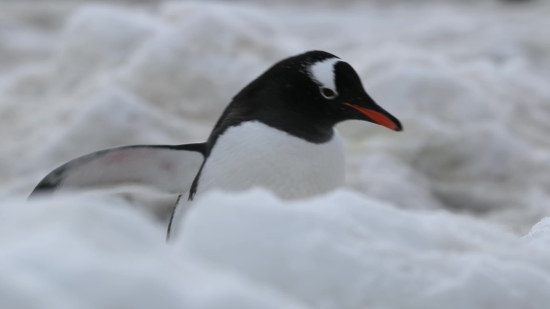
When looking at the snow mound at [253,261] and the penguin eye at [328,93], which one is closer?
the snow mound at [253,261]

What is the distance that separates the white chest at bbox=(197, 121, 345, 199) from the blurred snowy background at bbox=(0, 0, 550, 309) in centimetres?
36

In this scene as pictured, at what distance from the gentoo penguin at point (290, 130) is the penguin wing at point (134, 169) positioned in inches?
2.0

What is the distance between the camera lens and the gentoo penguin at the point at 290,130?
1178mm

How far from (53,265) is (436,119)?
2529 millimetres

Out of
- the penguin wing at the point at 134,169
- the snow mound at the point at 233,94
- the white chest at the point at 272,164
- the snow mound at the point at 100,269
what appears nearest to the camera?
the snow mound at the point at 100,269

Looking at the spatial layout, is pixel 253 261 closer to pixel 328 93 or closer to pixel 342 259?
pixel 342 259

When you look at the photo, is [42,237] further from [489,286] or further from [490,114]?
[490,114]

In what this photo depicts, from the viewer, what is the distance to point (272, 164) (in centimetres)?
118

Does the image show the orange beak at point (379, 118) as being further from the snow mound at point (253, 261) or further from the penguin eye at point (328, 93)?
the snow mound at point (253, 261)

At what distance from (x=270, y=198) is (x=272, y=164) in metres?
0.52

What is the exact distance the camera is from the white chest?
1.17m

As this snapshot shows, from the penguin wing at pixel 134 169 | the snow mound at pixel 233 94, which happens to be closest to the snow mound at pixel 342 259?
the penguin wing at pixel 134 169

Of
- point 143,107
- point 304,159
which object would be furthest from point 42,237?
point 143,107

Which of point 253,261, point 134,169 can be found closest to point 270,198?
point 253,261
